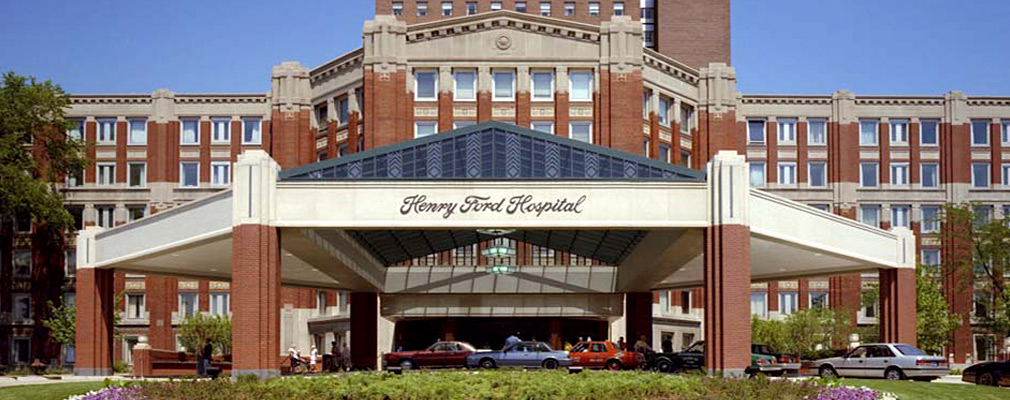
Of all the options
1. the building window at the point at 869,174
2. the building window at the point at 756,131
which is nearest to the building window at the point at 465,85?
the building window at the point at 756,131

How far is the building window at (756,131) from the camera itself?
290 ft

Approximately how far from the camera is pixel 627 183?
41.4m

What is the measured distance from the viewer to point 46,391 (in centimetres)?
3806

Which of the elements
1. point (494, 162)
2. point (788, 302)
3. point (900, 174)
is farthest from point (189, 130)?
point (494, 162)

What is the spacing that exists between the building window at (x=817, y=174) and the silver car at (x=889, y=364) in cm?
4364

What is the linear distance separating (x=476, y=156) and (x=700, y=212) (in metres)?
7.53

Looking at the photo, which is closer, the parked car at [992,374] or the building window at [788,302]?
the parked car at [992,374]

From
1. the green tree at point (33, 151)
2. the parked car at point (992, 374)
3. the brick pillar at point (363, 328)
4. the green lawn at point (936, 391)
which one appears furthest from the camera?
the green tree at point (33, 151)

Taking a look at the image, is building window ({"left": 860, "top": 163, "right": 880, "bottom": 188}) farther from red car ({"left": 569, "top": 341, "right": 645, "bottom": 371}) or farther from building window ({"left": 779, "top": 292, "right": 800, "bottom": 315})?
red car ({"left": 569, "top": 341, "right": 645, "bottom": 371})

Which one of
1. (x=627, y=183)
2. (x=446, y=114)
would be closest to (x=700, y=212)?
(x=627, y=183)

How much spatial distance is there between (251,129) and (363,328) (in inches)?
972

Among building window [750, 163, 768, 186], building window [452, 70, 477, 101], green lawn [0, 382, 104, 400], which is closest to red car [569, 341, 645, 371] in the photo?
green lawn [0, 382, 104, 400]

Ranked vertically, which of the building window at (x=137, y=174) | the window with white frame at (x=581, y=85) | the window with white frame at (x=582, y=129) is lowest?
the building window at (x=137, y=174)

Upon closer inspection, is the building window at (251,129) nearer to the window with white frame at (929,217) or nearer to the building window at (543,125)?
the building window at (543,125)
